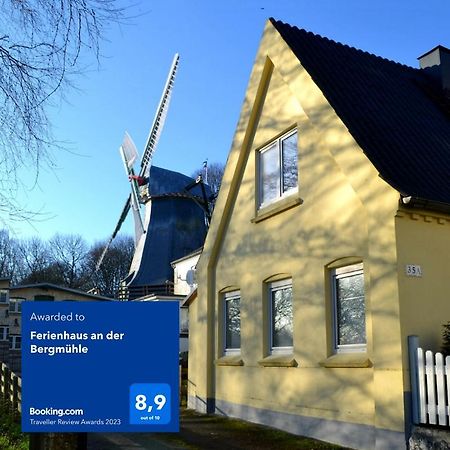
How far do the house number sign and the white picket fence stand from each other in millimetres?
950

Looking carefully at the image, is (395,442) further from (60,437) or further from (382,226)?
(60,437)

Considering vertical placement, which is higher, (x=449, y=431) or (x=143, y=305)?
(x=143, y=305)

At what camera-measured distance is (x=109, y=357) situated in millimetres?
3699

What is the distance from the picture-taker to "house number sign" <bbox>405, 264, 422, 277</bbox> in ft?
29.2

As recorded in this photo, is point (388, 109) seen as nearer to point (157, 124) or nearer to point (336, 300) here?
point (336, 300)

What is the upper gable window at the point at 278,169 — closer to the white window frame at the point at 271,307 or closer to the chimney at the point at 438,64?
the white window frame at the point at 271,307

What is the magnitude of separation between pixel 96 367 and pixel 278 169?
9.77 meters

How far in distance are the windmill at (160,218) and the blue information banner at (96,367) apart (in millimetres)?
43327

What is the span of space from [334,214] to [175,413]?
7.36m

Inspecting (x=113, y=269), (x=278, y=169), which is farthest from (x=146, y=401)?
(x=113, y=269)

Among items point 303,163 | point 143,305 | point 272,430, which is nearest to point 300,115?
point 303,163

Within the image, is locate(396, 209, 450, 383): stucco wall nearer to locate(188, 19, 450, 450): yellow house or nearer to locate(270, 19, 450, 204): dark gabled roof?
locate(188, 19, 450, 450): yellow house

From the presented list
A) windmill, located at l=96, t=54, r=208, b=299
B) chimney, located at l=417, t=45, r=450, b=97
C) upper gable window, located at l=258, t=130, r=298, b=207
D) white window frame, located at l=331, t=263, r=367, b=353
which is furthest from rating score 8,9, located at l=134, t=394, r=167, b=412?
windmill, located at l=96, t=54, r=208, b=299

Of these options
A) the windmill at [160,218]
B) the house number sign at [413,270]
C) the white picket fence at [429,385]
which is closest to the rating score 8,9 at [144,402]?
the white picket fence at [429,385]
